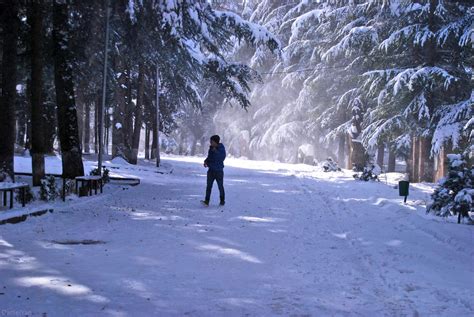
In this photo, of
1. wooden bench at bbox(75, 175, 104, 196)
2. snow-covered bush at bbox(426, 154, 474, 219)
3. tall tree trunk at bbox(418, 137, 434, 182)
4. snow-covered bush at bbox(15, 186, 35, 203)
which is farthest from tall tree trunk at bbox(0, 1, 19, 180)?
tall tree trunk at bbox(418, 137, 434, 182)

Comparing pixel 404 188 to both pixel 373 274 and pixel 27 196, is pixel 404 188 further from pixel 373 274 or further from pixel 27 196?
pixel 27 196

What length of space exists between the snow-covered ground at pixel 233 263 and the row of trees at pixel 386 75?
27.8 feet

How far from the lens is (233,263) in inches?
257

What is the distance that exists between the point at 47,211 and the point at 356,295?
7145mm

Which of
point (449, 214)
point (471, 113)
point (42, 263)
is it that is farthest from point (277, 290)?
point (471, 113)

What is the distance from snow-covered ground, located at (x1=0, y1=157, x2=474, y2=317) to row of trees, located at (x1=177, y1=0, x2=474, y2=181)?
8458mm

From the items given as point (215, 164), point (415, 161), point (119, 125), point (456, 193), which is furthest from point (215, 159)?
point (119, 125)

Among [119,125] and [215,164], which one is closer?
[215,164]

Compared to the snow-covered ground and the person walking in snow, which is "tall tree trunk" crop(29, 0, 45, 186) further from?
the person walking in snow

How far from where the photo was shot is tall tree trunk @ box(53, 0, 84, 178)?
45.2ft

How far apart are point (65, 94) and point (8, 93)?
188cm

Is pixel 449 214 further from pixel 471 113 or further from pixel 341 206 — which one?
pixel 471 113

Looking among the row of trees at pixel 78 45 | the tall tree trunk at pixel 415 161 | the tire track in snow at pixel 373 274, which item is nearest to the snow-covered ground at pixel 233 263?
the tire track in snow at pixel 373 274

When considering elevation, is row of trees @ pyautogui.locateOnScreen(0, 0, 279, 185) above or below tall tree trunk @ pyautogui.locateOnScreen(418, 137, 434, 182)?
above
